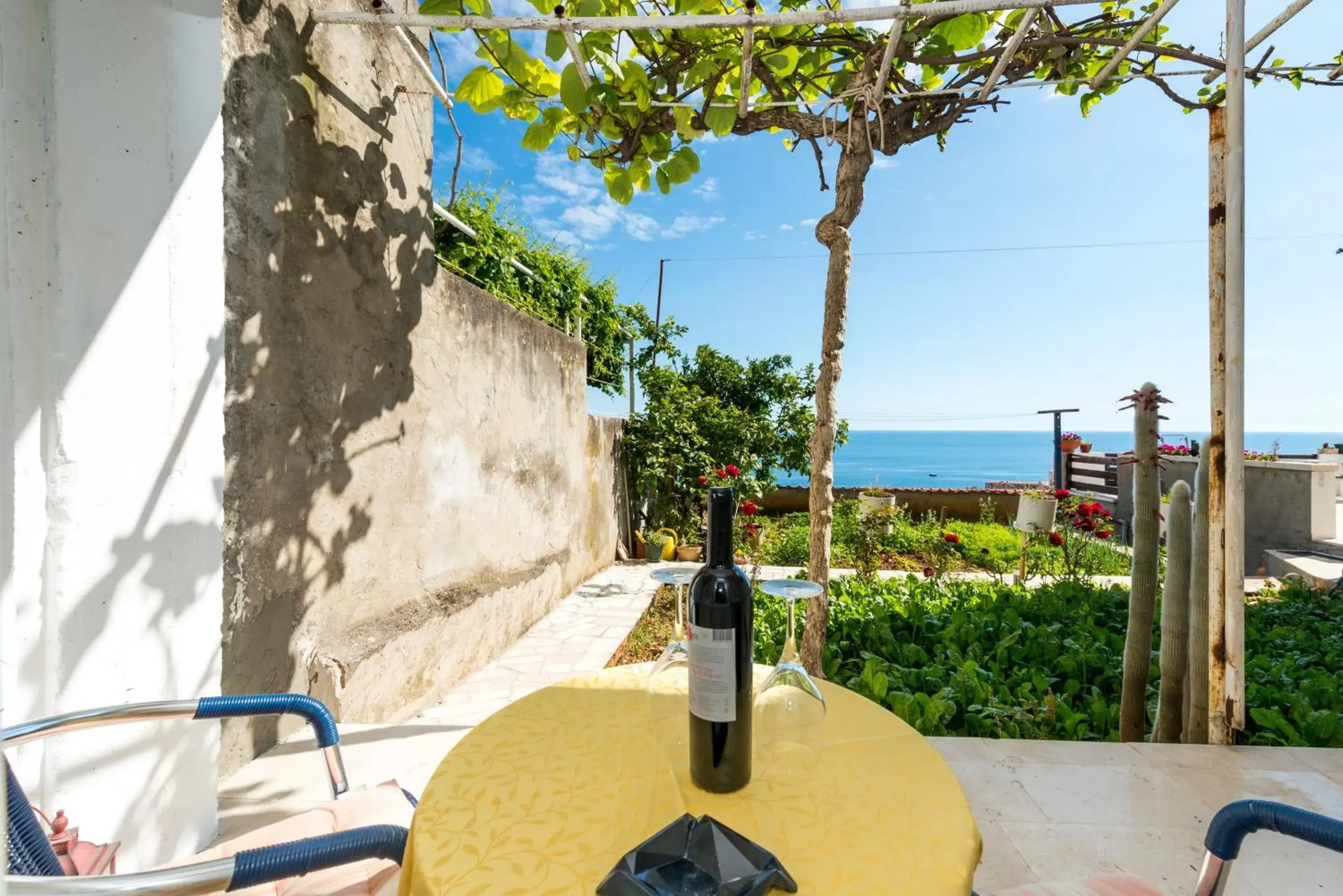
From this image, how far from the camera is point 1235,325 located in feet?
6.40

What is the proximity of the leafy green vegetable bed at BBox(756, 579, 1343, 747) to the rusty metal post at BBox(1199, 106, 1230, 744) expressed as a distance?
0.30 m

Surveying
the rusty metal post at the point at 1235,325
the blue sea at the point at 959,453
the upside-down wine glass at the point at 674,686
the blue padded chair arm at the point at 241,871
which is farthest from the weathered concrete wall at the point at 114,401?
the blue sea at the point at 959,453

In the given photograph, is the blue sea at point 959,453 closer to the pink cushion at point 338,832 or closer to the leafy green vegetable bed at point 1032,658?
the leafy green vegetable bed at point 1032,658

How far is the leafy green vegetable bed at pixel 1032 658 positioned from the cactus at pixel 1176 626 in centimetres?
20

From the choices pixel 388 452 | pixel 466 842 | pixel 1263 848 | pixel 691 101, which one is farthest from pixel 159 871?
pixel 691 101

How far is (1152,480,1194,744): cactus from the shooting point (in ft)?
7.45

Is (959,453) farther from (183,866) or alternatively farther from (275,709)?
(183,866)

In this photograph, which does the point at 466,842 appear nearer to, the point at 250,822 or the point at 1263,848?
the point at 250,822

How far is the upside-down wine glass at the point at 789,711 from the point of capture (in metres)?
0.93

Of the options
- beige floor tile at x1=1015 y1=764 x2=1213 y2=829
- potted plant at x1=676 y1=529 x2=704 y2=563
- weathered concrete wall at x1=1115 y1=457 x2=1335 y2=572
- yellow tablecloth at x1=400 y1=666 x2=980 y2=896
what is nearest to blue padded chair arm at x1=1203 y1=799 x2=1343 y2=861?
yellow tablecloth at x1=400 y1=666 x2=980 y2=896

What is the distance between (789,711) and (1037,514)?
449 centimetres

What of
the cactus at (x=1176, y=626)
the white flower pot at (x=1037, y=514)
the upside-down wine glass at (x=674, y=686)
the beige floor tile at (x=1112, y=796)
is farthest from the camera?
the white flower pot at (x=1037, y=514)

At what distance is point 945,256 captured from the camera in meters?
15.9

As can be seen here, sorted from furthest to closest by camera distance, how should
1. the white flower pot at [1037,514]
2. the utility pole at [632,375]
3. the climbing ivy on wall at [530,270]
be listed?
the utility pole at [632,375], the white flower pot at [1037,514], the climbing ivy on wall at [530,270]
